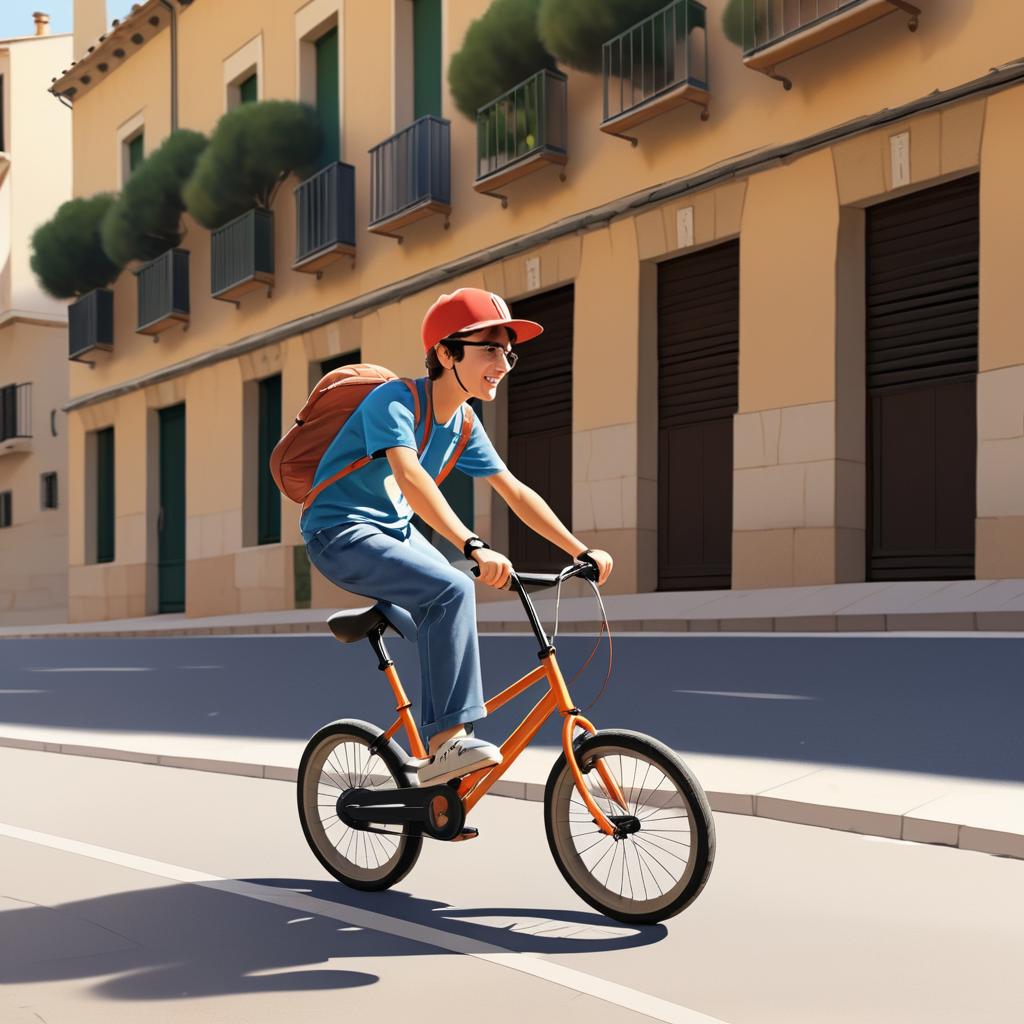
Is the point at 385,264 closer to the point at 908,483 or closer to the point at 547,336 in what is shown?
the point at 547,336

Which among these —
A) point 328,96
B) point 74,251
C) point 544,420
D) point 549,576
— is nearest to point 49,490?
point 74,251

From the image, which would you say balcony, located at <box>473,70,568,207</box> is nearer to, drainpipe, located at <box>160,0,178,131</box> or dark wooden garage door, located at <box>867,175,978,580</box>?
dark wooden garage door, located at <box>867,175,978,580</box>

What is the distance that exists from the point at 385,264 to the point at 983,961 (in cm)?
1935

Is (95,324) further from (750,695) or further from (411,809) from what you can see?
(411,809)

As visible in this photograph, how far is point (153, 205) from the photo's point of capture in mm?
26844

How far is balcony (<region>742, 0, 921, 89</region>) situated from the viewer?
14.4 m

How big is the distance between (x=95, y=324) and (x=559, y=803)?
2768 cm

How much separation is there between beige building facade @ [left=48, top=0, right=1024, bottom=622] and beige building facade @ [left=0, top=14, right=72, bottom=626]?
1521 cm

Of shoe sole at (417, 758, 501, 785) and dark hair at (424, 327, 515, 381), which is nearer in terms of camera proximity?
shoe sole at (417, 758, 501, 785)

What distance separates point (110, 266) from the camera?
1162 inches

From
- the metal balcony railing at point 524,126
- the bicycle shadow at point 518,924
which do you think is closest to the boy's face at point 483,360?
the bicycle shadow at point 518,924

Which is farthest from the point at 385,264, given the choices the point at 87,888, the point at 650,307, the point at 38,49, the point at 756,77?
the point at 38,49

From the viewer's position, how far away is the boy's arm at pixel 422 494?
13.2ft

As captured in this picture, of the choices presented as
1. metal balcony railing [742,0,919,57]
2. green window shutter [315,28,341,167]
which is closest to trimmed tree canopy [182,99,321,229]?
green window shutter [315,28,341,167]
